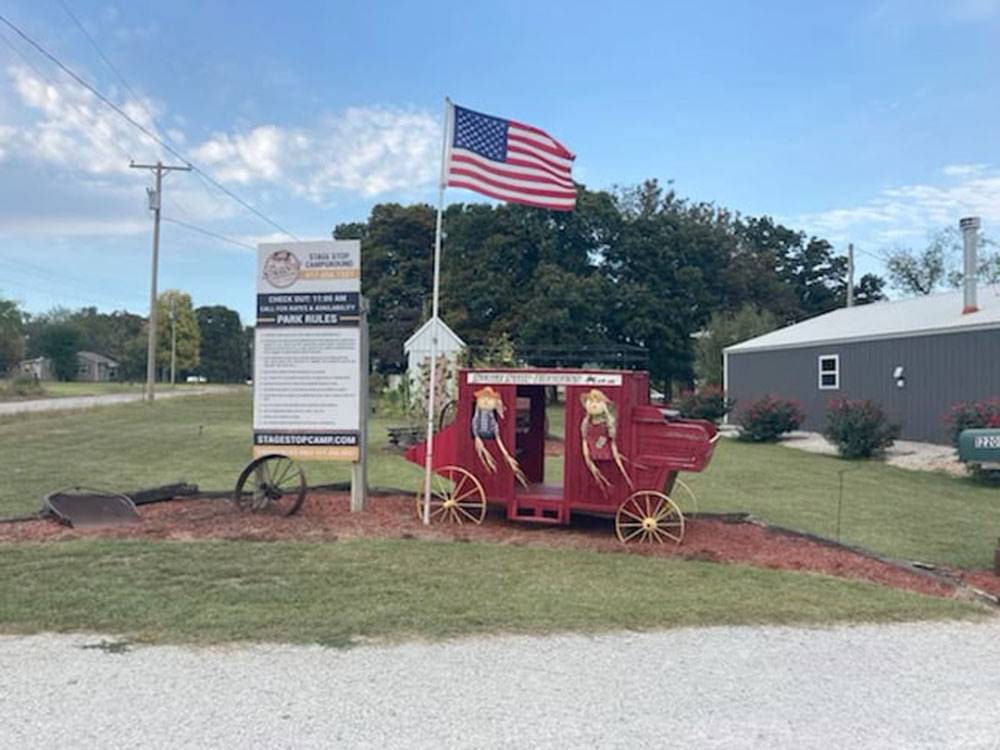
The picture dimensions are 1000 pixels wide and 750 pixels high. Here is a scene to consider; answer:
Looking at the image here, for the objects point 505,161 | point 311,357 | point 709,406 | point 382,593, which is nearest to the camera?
point 382,593

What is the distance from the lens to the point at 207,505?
9039 mm

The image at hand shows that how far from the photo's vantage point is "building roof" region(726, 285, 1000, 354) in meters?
19.4

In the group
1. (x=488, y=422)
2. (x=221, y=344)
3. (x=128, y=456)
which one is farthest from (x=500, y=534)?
(x=221, y=344)

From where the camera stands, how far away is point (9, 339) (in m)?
59.7

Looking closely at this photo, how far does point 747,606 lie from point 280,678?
3253 millimetres

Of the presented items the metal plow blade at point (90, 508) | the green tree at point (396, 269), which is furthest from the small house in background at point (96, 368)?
the metal plow blade at point (90, 508)

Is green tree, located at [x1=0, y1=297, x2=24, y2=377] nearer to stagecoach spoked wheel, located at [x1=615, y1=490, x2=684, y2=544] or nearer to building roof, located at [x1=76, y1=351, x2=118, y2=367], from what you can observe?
building roof, located at [x1=76, y1=351, x2=118, y2=367]

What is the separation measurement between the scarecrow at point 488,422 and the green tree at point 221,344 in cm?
9858

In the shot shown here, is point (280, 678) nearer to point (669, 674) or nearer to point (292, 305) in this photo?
point (669, 674)

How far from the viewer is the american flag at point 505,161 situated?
8570 mm

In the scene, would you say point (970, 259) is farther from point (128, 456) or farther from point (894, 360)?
point (128, 456)

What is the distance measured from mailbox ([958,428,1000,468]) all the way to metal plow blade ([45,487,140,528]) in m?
7.81

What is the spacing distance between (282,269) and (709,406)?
2070 cm

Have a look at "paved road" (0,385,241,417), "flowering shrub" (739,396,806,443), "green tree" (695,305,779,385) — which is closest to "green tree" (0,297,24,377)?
"paved road" (0,385,241,417)
